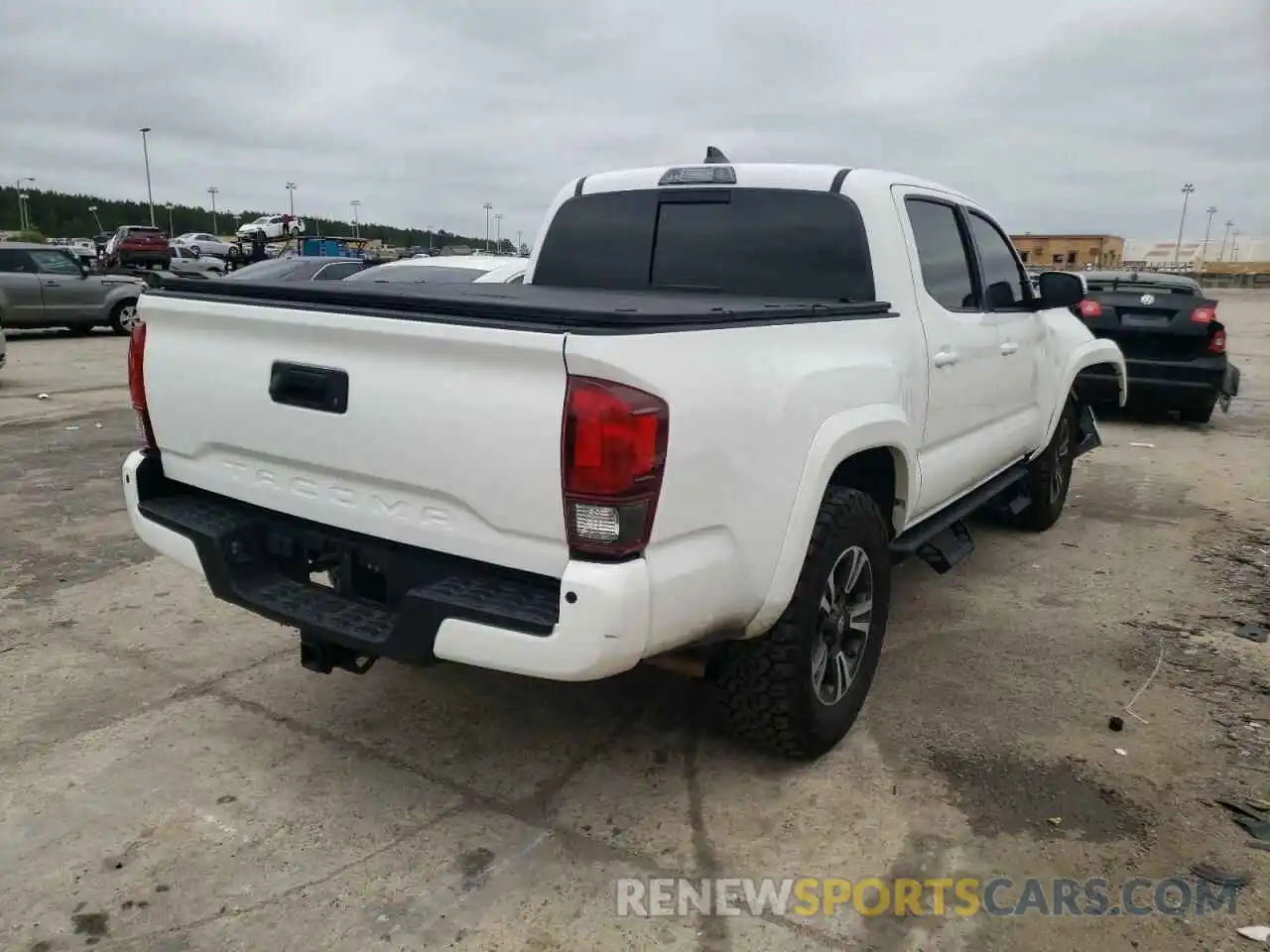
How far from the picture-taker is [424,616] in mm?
2475

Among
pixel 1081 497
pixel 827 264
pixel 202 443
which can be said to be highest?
pixel 827 264

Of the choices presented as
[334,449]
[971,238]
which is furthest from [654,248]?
[334,449]

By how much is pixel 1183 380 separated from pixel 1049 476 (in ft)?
16.7

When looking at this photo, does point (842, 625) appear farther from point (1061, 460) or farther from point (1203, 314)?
point (1203, 314)

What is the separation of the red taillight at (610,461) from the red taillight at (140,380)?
1.80 meters

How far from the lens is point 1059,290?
15.8 ft

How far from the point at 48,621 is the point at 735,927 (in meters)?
3.58

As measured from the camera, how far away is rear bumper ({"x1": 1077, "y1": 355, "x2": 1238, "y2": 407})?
31.9 feet

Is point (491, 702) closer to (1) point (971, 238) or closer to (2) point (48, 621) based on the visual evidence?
(2) point (48, 621)

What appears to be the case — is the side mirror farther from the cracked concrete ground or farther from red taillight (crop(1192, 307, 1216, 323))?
red taillight (crop(1192, 307, 1216, 323))

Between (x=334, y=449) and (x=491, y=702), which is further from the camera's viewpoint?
(x=491, y=702)

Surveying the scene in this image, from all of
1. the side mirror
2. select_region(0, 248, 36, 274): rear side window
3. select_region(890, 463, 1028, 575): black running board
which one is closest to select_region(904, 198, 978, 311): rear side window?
the side mirror

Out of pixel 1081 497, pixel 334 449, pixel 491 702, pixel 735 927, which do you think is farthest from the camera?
pixel 1081 497

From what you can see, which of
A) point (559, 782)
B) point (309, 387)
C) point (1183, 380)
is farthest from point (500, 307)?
point (1183, 380)
